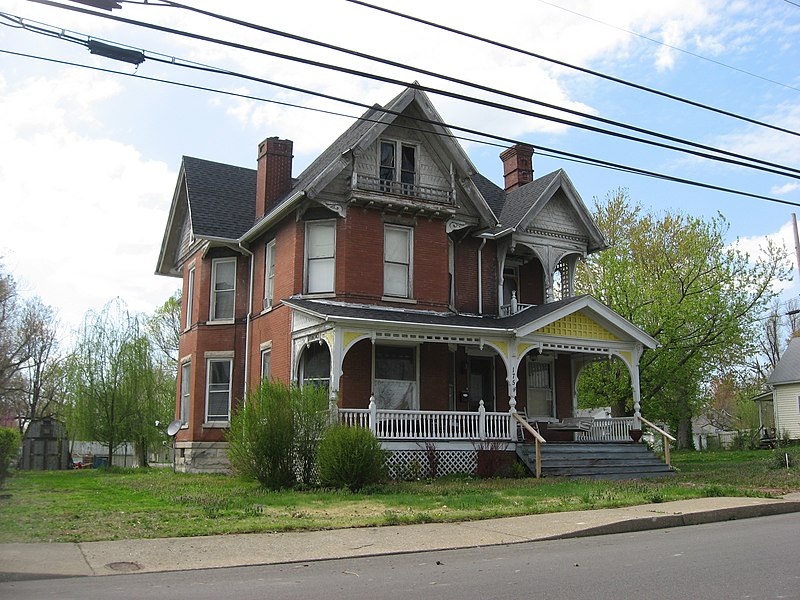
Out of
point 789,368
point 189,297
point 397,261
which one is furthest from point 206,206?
point 789,368

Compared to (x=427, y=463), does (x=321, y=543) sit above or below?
below

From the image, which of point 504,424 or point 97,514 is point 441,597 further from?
point 504,424

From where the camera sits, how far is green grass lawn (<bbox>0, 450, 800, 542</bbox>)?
11016 mm

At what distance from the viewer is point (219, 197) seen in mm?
25656

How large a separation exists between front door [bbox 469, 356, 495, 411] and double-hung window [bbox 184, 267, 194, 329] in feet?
31.5

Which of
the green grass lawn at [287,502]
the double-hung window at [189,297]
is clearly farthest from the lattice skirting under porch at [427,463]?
the double-hung window at [189,297]

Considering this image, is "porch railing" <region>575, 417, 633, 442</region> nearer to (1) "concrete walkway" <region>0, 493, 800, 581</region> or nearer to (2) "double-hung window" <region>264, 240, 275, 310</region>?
(1) "concrete walkway" <region>0, 493, 800, 581</region>

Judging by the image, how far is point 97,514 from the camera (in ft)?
40.8

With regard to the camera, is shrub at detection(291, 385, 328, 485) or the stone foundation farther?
the stone foundation

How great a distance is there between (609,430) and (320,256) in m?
9.49

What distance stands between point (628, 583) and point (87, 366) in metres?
23.9

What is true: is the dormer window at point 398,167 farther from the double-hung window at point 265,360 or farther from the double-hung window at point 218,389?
the double-hung window at point 218,389

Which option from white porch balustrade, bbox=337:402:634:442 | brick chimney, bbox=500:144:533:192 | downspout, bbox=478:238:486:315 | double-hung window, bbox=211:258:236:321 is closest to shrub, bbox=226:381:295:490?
white porch balustrade, bbox=337:402:634:442

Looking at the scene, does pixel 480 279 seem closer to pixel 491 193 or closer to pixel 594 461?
pixel 491 193
